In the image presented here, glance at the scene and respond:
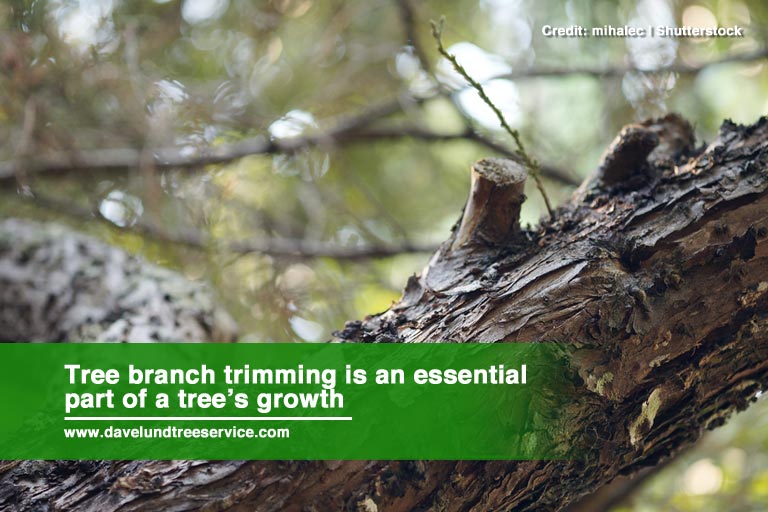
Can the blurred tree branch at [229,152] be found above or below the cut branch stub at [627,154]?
above

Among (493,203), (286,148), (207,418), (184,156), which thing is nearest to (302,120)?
(286,148)

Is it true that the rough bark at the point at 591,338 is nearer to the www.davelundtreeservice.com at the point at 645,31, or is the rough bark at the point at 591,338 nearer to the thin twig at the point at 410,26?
the www.davelundtreeservice.com at the point at 645,31

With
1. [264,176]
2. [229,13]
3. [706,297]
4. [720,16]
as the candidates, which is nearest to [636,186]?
[706,297]

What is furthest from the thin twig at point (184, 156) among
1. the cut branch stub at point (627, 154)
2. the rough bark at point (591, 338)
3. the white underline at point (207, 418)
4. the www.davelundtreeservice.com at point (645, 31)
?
the white underline at point (207, 418)

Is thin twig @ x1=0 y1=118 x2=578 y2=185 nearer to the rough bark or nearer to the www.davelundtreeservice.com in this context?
the www.davelundtreeservice.com

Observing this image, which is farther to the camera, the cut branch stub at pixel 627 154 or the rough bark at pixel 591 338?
the cut branch stub at pixel 627 154

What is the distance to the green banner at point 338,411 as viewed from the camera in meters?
0.64

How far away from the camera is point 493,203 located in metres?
0.81

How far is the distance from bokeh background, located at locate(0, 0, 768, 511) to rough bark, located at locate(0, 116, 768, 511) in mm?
607

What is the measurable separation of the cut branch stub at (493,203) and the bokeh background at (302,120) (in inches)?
21.5

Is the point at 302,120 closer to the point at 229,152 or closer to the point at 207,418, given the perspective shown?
the point at 229,152

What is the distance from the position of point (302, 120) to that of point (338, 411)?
3.36 ft

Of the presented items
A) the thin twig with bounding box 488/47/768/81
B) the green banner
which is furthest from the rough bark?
the thin twig with bounding box 488/47/768/81

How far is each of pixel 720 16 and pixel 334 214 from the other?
97 centimetres
